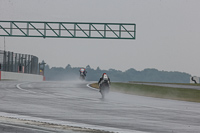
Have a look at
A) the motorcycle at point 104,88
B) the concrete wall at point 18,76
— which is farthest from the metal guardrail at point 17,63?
the motorcycle at point 104,88

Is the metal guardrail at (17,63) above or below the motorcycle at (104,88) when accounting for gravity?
above

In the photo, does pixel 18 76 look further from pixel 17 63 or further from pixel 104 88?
pixel 104 88

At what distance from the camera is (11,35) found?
2235 inches

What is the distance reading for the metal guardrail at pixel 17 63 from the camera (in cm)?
6209

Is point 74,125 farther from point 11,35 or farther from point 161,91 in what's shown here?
point 11,35

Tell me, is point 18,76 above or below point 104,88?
above

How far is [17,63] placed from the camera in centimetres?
6738

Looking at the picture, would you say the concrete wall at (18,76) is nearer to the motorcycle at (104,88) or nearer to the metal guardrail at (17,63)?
the metal guardrail at (17,63)

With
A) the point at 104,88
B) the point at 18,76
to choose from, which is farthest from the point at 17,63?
the point at 104,88

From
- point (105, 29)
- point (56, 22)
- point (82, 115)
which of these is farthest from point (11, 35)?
point (82, 115)

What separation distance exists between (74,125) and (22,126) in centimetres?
135

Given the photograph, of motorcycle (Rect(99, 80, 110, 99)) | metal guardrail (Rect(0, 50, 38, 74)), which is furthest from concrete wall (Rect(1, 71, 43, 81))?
motorcycle (Rect(99, 80, 110, 99))

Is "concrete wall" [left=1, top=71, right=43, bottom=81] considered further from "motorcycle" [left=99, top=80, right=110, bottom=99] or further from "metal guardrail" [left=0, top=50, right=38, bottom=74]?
"motorcycle" [left=99, top=80, right=110, bottom=99]

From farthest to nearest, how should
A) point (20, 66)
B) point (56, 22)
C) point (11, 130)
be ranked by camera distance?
point (20, 66)
point (56, 22)
point (11, 130)
